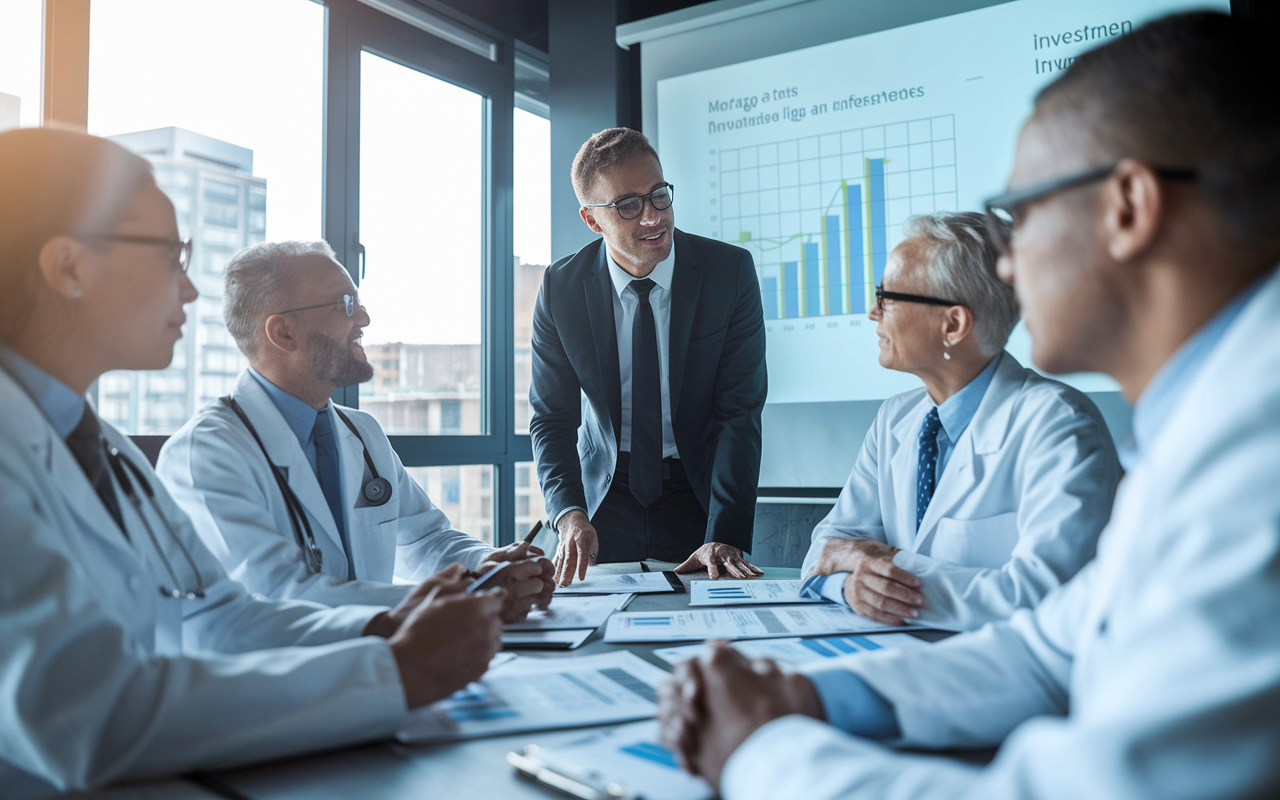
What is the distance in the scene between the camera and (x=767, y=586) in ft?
6.27

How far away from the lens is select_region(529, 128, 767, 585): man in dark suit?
2697 millimetres

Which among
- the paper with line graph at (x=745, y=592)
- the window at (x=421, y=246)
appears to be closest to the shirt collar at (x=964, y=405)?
the paper with line graph at (x=745, y=592)

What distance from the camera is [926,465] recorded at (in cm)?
195

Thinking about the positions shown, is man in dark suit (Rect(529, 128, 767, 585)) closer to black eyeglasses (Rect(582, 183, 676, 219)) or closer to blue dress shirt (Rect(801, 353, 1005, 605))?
black eyeglasses (Rect(582, 183, 676, 219))

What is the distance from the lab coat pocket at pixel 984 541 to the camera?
174cm

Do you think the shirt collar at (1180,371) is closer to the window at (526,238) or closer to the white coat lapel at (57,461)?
the white coat lapel at (57,461)

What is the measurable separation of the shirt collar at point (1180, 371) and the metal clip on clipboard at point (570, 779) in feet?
1.98

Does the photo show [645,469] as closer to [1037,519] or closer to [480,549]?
[480,549]

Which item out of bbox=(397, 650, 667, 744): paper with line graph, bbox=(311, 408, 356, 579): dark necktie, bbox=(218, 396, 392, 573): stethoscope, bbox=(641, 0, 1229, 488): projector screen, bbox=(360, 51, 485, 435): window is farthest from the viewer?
bbox=(360, 51, 485, 435): window

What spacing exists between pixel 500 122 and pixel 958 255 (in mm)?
3290

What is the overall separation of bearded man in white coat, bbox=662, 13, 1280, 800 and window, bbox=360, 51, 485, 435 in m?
3.38

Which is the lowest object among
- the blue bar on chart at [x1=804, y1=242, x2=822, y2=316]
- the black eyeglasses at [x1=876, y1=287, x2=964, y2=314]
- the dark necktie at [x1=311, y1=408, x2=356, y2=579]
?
the dark necktie at [x1=311, y1=408, x2=356, y2=579]

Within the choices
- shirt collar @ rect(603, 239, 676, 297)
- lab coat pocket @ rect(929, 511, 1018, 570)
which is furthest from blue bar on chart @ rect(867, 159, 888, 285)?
lab coat pocket @ rect(929, 511, 1018, 570)

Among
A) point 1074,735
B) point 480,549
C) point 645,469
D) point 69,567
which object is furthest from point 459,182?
point 1074,735
